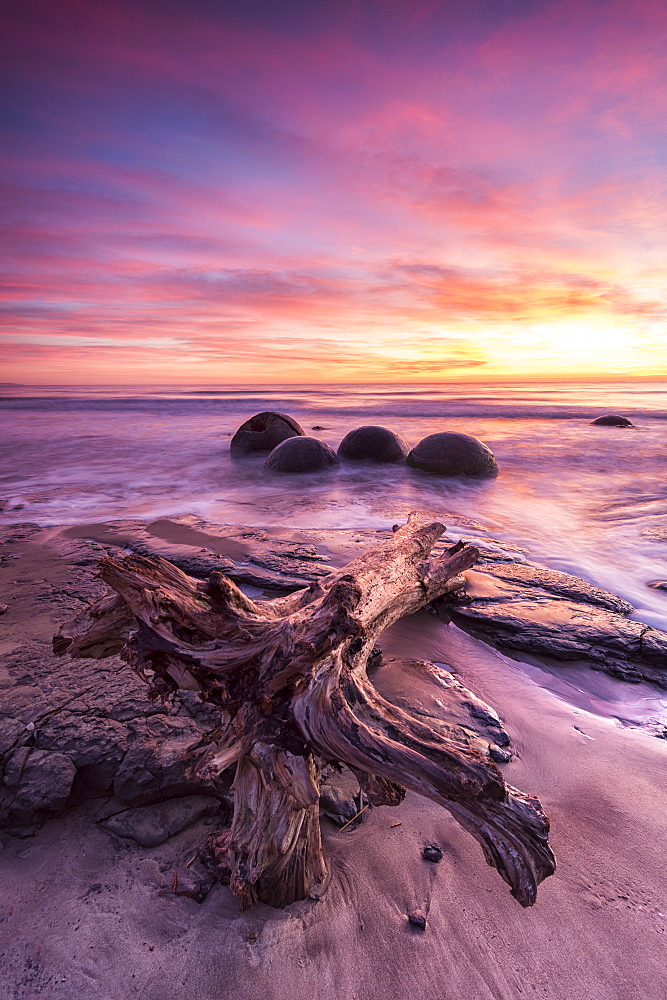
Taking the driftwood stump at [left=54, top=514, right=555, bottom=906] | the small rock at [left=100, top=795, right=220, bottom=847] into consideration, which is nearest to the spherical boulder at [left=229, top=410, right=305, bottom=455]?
the driftwood stump at [left=54, top=514, right=555, bottom=906]

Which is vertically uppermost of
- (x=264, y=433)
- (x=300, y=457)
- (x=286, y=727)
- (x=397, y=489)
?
(x=286, y=727)

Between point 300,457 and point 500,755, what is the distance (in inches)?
336

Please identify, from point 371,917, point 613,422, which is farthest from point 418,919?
point 613,422

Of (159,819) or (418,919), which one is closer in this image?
(418,919)

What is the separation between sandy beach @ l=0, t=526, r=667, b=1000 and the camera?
1.58 meters

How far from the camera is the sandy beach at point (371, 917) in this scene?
1.58m

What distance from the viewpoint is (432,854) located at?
6.51 feet

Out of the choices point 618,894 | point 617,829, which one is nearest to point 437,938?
point 618,894

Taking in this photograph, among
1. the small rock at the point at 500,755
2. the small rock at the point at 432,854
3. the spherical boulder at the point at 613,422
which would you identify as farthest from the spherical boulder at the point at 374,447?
the spherical boulder at the point at 613,422

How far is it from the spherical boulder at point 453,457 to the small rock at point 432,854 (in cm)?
912

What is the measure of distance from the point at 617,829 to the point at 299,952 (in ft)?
4.66

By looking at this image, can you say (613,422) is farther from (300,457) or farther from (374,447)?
(300,457)

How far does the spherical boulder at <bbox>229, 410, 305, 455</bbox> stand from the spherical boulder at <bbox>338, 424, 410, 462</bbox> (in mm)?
1950

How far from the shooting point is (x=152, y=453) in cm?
1453
